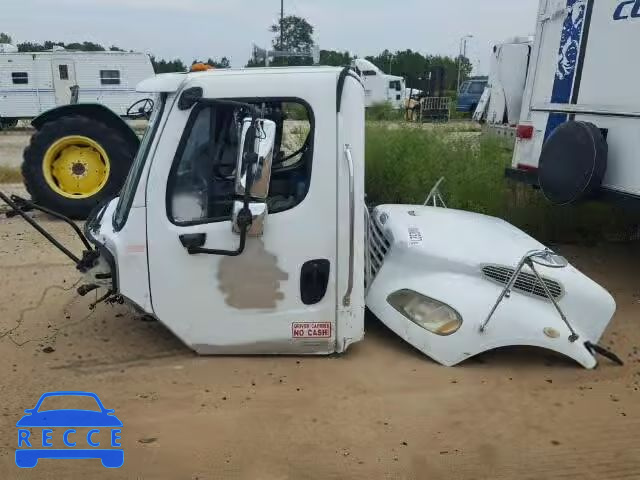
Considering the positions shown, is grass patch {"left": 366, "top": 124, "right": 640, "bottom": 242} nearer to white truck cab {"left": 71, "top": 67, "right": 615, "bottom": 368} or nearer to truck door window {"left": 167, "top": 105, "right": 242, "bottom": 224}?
white truck cab {"left": 71, "top": 67, "right": 615, "bottom": 368}

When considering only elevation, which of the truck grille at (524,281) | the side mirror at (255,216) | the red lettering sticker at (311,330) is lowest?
the red lettering sticker at (311,330)

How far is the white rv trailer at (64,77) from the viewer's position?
21.1 metres

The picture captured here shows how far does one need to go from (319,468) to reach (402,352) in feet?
4.08

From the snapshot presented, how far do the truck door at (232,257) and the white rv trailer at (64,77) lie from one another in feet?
61.6

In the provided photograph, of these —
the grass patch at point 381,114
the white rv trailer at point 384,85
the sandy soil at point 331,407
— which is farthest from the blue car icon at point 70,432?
the white rv trailer at point 384,85

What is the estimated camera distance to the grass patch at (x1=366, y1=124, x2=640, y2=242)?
7016mm

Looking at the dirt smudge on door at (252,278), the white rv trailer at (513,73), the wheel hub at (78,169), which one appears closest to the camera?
the dirt smudge on door at (252,278)

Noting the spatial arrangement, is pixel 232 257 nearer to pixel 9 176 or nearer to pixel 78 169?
pixel 78 169

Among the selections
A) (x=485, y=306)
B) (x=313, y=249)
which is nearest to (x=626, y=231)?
(x=485, y=306)

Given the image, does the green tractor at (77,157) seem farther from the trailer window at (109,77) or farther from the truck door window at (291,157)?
the trailer window at (109,77)

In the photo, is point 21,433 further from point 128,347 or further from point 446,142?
point 446,142

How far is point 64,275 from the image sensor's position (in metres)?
5.54

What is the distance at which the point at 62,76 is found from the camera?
71.2 ft

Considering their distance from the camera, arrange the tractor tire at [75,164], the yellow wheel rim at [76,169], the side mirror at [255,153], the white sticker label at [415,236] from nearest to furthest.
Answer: the side mirror at [255,153] → the white sticker label at [415,236] → the tractor tire at [75,164] → the yellow wheel rim at [76,169]
